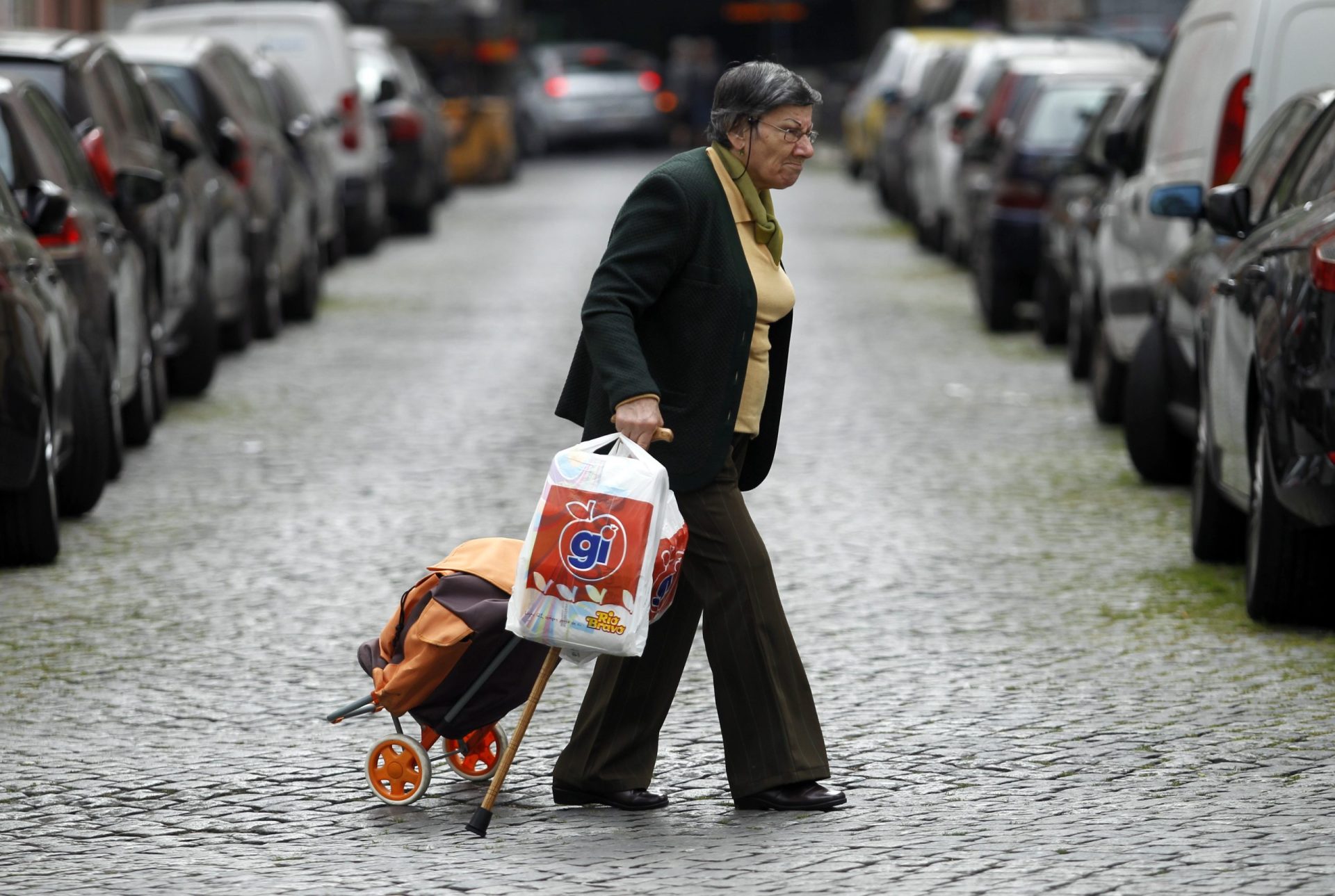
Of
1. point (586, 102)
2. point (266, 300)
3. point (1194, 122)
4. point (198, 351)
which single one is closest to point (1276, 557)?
point (1194, 122)

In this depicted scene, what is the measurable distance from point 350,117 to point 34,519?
14015 mm

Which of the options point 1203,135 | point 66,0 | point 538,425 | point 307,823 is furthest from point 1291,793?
point 66,0

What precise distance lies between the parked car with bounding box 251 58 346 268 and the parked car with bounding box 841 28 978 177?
9.99 meters

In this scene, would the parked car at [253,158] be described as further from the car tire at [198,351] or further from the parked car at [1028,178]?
the parked car at [1028,178]

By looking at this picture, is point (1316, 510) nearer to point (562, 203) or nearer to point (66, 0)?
point (562, 203)

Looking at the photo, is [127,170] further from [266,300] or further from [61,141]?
[266,300]

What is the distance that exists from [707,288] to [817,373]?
29.9 feet

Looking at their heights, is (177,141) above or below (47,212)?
below

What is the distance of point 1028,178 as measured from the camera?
667 inches

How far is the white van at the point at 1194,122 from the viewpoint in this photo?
36.4 feet

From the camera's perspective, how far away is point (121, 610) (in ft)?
27.8

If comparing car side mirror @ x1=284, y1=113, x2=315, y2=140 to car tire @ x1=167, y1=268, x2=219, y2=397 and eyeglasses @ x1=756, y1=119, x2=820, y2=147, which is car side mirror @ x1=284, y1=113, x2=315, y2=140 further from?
eyeglasses @ x1=756, y1=119, x2=820, y2=147

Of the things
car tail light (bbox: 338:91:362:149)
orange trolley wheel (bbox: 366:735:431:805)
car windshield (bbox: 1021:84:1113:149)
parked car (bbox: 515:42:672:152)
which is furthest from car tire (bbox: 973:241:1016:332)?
parked car (bbox: 515:42:672:152)

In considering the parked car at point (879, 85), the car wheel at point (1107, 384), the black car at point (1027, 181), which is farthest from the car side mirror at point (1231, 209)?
the parked car at point (879, 85)
